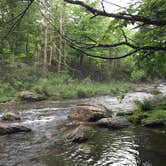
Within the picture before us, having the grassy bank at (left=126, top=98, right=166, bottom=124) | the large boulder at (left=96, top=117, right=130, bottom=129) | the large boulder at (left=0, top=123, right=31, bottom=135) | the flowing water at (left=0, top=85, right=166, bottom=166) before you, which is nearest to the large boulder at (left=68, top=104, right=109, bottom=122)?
the large boulder at (left=96, top=117, right=130, bottom=129)

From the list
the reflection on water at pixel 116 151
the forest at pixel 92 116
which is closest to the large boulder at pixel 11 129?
the forest at pixel 92 116

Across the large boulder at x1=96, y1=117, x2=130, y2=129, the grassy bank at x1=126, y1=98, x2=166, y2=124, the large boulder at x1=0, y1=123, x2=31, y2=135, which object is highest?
the grassy bank at x1=126, y1=98, x2=166, y2=124

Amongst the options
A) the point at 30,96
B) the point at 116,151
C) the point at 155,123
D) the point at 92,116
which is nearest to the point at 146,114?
the point at 155,123

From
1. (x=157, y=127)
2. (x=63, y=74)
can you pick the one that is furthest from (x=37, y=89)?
(x=157, y=127)

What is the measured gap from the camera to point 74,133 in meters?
9.57

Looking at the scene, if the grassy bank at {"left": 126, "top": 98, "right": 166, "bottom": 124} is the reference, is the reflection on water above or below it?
below

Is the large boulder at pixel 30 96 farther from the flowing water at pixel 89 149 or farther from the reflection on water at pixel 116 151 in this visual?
the reflection on water at pixel 116 151

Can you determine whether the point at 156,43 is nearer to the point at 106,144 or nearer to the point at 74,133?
the point at 106,144

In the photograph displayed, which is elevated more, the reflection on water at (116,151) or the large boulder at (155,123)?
the large boulder at (155,123)

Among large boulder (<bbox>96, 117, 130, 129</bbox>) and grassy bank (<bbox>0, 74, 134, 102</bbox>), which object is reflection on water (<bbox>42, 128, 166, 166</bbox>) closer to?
large boulder (<bbox>96, 117, 130, 129</bbox>)

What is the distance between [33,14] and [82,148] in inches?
978

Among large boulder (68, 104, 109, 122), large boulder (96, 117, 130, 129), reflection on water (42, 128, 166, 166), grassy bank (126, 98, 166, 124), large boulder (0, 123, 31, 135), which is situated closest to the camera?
reflection on water (42, 128, 166, 166)

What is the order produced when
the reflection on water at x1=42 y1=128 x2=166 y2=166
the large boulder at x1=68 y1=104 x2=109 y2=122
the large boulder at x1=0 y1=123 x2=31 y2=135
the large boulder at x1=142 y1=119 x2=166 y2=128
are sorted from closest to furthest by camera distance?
the reflection on water at x1=42 y1=128 x2=166 y2=166
the large boulder at x1=0 y1=123 x2=31 y2=135
the large boulder at x1=142 y1=119 x2=166 y2=128
the large boulder at x1=68 y1=104 x2=109 y2=122

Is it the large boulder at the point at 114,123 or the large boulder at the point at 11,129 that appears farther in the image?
the large boulder at the point at 114,123
